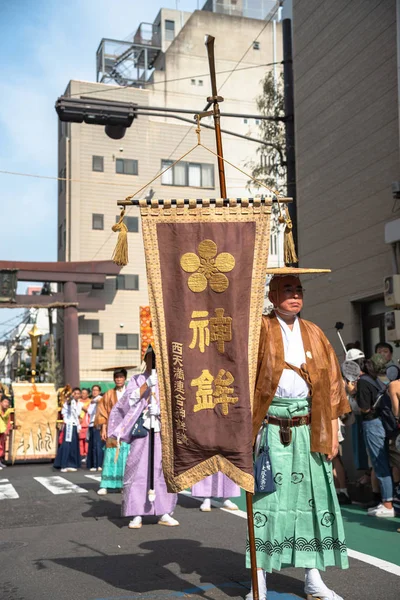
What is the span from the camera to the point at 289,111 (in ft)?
43.1

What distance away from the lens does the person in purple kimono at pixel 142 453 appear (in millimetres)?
8391

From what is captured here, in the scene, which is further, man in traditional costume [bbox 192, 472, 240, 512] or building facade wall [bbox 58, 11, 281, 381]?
building facade wall [bbox 58, 11, 281, 381]

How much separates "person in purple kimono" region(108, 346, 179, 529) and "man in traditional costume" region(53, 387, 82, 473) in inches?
359

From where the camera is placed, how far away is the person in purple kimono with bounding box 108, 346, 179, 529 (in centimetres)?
839

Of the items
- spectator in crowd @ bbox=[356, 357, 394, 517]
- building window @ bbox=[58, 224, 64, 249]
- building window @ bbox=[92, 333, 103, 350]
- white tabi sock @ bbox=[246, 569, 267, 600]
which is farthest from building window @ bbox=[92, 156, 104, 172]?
white tabi sock @ bbox=[246, 569, 267, 600]

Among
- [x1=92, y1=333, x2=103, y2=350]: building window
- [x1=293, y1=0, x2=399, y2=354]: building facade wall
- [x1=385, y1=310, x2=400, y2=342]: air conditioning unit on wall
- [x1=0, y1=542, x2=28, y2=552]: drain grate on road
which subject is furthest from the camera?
[x1=92, y1=333, x2=103, y2=350]: building window

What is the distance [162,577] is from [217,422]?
1.65 metres

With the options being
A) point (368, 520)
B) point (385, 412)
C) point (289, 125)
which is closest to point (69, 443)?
point (289, 125)

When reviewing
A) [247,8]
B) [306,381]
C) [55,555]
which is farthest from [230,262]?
[247,8]

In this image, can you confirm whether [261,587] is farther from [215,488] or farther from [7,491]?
[7,491]

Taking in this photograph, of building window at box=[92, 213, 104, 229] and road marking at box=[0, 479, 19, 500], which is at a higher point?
building window at box=[92, 213, 104, 229]

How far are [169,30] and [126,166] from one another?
10.2 meters

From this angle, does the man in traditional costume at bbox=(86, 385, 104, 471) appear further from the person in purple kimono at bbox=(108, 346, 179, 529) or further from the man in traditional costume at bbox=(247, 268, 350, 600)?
the man in traditional costume at bbox=(247, 268, 350, 600)

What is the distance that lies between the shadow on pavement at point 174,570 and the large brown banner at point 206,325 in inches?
40.3
